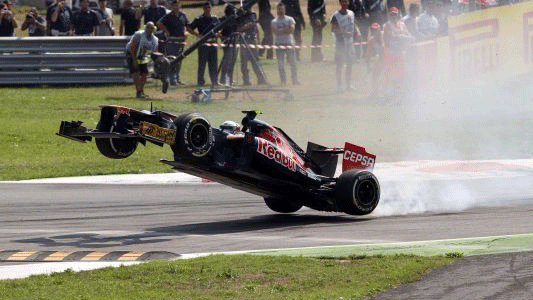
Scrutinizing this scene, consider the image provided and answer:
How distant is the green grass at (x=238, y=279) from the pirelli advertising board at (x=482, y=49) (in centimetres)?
1470

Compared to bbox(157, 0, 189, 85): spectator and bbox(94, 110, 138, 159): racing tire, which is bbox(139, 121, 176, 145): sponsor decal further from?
bbox(157, 0, 189, 85): spectator

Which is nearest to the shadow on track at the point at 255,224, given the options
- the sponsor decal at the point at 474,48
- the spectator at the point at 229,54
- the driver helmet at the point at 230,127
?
the driver helmet at the point at 230,127

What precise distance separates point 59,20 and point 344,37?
27.3ft

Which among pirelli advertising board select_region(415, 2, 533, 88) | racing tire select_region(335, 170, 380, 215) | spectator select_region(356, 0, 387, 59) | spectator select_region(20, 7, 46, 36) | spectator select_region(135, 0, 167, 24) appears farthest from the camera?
spectator select_region(20, 7, 46, 36)

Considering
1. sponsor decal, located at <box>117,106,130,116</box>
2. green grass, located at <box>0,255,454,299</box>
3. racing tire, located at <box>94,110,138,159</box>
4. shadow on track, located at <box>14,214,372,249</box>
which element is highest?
sponsor decal, located at <box>117,106,130,116</box>

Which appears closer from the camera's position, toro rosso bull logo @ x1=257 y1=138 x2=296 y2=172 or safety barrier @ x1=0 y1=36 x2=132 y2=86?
toro rosso bull logo @ x1=257 y1=138 x2=296 y2=172

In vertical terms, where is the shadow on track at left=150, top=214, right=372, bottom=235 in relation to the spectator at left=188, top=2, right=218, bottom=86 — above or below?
below

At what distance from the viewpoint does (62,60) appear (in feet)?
105

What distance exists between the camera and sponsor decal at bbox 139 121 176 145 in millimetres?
13969

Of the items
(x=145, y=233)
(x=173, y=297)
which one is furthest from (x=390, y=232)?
(x=173, y=297)

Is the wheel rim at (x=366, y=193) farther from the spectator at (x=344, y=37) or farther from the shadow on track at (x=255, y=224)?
the spectator at (x=344, y=37)

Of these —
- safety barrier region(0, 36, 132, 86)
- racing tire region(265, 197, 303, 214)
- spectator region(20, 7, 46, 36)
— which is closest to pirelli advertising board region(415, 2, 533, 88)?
safety barrier region(0, 36, 132, 86)

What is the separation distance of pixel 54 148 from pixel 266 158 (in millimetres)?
10137

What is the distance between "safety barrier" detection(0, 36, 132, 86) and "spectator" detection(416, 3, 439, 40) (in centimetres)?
773
